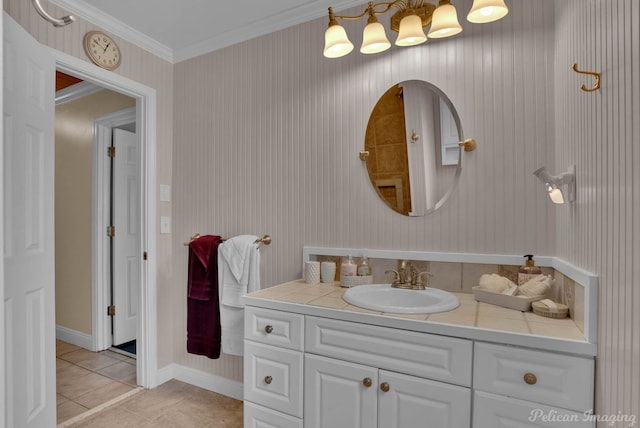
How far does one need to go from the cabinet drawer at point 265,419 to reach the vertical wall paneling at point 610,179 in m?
1.10

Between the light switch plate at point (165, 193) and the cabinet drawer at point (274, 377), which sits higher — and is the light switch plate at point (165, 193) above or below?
above

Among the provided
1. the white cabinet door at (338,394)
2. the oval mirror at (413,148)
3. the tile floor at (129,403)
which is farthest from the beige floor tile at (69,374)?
the oval mirror at (413,148)

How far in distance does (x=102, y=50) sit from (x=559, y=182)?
8.72 feet

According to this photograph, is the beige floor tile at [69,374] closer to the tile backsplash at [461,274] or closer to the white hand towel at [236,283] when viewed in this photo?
the white hand towel at [236,283]

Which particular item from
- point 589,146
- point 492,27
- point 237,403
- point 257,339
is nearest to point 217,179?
point 257,339

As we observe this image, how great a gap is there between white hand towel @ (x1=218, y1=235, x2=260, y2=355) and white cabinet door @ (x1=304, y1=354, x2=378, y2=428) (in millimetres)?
795

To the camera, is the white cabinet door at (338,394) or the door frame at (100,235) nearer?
the white cabinet door at (338,394)

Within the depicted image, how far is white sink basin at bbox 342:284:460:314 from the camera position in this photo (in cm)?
148

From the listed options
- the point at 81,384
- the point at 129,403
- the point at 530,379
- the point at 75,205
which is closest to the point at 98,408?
the point at 129,403

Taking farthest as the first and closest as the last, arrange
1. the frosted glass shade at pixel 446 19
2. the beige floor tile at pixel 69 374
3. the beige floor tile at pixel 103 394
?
the beige floor tile at pixel 69 374, the beige floor tile at pixel 103 394, the frosted glass shade at pixel 446 19

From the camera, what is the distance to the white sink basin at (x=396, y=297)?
1.48 meters

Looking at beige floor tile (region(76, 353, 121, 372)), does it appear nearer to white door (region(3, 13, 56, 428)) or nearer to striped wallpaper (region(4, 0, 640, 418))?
striped wallpaper (region(4, 0, 640, 418))

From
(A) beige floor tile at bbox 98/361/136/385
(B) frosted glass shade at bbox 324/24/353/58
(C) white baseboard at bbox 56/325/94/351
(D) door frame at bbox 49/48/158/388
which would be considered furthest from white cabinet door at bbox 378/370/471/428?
(C) white baseboard at bbox 56/325/94/351

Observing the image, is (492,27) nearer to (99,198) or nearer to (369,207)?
(369,207)
